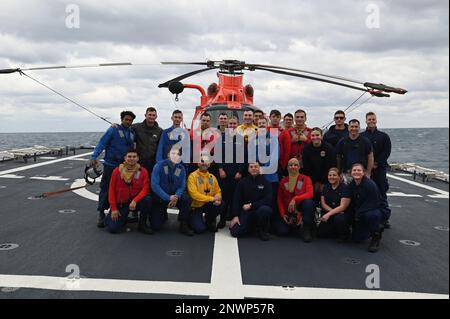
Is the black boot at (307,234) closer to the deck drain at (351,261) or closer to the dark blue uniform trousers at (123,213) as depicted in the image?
the deck drain at (351,261)

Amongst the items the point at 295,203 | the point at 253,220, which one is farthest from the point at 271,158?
the point at 253,220

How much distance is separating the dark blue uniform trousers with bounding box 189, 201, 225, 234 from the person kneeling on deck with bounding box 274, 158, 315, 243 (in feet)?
2.93

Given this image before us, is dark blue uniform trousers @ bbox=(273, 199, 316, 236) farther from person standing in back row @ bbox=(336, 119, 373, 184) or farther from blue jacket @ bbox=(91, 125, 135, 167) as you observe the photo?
blue jacket @ bbox=(91, 125, 135, 167)

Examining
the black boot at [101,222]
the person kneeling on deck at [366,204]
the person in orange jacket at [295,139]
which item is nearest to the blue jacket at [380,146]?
the person in orange jacket at [295,139]

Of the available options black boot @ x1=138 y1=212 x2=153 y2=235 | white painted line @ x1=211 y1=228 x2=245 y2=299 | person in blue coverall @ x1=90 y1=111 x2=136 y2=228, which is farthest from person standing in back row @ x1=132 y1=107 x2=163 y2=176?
white painted line @ x1=211 y1=228 x2=245 y2=299

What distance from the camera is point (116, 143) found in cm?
557

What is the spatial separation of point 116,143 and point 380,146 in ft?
13.3

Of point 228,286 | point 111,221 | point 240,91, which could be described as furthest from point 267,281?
point 240,91

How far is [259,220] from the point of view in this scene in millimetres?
5129

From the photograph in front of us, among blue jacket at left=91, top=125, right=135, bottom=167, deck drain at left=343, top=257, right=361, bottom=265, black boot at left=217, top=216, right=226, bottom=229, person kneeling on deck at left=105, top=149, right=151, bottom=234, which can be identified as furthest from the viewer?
black boot at left=217, top=216, right=226, bottom=229

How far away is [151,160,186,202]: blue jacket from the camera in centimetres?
532

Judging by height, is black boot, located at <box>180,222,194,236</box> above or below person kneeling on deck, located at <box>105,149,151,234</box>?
below
